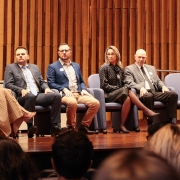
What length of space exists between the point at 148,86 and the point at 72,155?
470 centimetres

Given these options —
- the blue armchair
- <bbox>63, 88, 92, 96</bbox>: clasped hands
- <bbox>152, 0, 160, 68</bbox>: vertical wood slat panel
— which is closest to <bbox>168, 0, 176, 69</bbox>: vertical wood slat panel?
<bbox>152, 0, 160, 68</bbox>: vertical wood slat panel

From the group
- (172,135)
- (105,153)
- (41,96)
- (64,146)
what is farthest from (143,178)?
(41,96)

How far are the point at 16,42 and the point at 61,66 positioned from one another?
2006 mm

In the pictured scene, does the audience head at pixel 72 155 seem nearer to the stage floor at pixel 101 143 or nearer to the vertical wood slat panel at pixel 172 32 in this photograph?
the stage floor at pixel 101 143

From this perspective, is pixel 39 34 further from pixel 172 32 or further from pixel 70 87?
pixel 172 32

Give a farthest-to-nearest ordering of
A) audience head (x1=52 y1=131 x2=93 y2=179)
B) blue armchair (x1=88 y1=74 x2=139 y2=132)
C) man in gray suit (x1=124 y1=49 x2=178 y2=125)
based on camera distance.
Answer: man in gray suit (x1=124 y1=49 x2=178 y2=125)
blue armchair (x1=88 y1=74 x2=139 y2=132)
audience head (x1=52 y1=131 x2=93 y2=179)

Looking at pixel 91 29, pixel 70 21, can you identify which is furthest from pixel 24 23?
pixel 91 29

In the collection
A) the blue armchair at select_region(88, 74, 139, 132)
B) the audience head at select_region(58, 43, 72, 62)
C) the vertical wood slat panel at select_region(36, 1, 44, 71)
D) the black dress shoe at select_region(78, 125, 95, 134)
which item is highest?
the vertical wood slat panel at select_region(36, 1, 44, 71)

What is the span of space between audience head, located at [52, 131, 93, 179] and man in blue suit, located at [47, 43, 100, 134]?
12.1 ft

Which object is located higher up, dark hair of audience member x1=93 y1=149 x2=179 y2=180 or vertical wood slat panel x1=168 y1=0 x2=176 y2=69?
vertical wood slat panel x1=168 y1=0 x2=176 y2=69

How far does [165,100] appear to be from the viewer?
577cm

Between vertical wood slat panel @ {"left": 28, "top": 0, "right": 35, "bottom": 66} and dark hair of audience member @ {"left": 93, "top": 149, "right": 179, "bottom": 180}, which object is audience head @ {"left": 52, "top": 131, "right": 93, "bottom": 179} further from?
vertical wood slat panel @ {"left": 28, "top": 0, "right": 35, "bottom": 66}

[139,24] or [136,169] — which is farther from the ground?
[139,24]

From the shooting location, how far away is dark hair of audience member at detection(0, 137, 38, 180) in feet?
3.64
